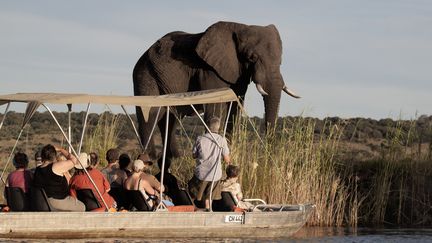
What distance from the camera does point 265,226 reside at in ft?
65.7

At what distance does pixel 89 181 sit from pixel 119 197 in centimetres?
105

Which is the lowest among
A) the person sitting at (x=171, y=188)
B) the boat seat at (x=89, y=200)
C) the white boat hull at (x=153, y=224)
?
the white boat hull at (x=153, y=224)

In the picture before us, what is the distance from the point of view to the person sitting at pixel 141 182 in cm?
1878

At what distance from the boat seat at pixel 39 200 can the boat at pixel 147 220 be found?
26 cm

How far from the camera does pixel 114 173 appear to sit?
1964 cm

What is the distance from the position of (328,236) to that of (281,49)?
24.3 feet

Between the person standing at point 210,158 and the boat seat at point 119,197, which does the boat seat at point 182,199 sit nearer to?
the person standing at point 210,158

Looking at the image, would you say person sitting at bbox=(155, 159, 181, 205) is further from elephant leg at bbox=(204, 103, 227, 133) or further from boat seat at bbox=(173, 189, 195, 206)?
elephant leg at bbox=(204, 103, 227, 133)

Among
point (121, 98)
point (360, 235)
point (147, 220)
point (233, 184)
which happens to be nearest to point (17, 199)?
point (147, 220)

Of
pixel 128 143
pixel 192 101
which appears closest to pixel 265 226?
pixel 192 101

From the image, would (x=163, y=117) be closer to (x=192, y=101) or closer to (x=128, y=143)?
(x=192, y=101)

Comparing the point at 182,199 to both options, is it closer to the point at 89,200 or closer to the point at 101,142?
the point at 89,200

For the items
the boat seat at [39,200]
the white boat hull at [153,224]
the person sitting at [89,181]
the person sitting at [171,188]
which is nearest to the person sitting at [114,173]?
the person sitting at [171,188]

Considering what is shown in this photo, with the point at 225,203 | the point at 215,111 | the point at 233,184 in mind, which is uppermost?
the point at 215,111
